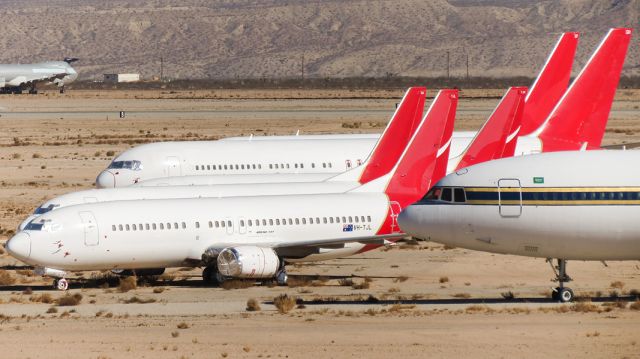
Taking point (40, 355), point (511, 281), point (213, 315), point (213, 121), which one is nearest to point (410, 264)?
point (511, 281)

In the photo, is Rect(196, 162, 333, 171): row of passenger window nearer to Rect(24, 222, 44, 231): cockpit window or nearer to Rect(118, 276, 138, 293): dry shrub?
Rect(118, 276, 138, 293): dry shrub

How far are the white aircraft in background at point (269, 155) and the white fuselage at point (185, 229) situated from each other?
1519cm

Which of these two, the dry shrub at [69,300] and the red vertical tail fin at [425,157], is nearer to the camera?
the dry shrub at [69,300]

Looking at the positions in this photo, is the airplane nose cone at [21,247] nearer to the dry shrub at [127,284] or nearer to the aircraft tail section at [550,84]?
the dry shrub at [127,284]

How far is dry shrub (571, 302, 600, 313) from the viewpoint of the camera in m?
38.1

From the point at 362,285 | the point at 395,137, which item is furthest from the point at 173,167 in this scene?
the point at 362,285

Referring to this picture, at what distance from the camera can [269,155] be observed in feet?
212

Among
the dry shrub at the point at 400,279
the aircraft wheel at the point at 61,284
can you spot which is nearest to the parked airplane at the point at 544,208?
the dry shrub at the point at 400,279

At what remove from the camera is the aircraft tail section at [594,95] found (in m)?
57.2

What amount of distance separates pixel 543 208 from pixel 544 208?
0.03 metres

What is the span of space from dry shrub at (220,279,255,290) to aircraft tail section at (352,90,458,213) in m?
6.17

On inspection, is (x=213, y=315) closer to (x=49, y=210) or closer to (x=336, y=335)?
(x=336, y=335)

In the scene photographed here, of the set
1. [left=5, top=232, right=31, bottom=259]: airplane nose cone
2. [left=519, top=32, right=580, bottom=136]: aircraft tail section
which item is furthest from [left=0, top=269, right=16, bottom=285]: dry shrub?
[left=519, top=32, right=580, bottom=136]: aircraft tail section

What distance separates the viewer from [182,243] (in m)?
44.3
